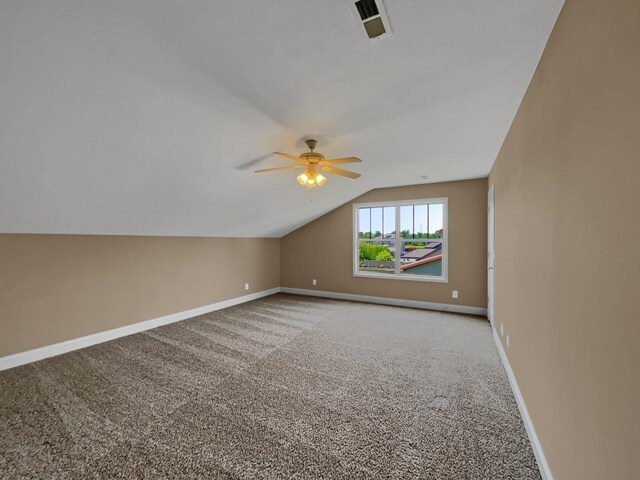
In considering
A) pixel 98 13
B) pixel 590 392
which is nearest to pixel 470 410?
pixel 590 392

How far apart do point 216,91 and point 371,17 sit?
3.84 feet

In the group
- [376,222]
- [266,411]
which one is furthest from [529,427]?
[376,222]

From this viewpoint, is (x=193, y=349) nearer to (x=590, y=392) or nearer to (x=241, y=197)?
(x=241, y=197)

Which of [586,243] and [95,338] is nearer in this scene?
[586,243]

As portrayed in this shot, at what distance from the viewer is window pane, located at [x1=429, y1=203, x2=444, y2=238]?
525 centimetres

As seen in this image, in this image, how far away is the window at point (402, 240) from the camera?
532 centimetres

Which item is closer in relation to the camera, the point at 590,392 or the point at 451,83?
the point at 590,392

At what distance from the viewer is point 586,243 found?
113 centimetres

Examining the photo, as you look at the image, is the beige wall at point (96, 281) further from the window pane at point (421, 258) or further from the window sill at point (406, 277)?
the window pane at point (421, 258)

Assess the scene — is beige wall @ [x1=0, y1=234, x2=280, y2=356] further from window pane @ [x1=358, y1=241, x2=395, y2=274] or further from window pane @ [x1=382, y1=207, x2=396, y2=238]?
window pane @ [x1=382, y1=207, x2=396, y2=238]

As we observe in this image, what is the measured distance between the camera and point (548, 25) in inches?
58.0

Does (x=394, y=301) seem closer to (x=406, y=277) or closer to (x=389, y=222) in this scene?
(x=406, y=277)

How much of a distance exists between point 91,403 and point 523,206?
152 inches

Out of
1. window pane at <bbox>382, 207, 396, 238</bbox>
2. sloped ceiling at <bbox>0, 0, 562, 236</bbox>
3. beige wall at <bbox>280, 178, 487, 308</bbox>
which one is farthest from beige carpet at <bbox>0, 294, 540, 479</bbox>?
window pane at <bbox>382, 207, 396, 238</bbox>
